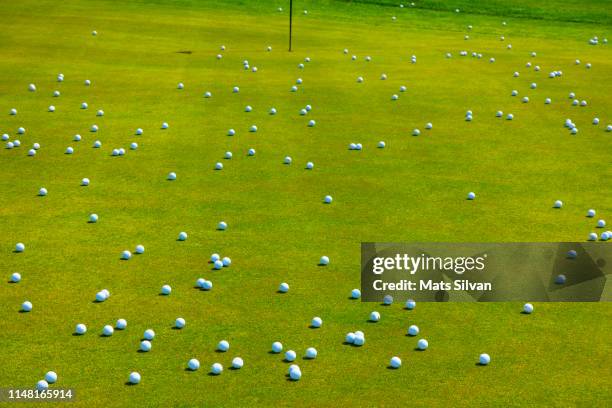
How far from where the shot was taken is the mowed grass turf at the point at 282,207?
13055 millimetres

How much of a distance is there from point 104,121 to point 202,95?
4301 millimetres

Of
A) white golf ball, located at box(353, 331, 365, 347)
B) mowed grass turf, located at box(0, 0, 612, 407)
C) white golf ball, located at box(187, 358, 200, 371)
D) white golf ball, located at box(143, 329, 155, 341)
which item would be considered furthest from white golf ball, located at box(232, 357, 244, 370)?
white golf ball, located at box(353, 331, 365, 347)

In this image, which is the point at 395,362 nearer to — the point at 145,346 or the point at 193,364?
the point at 193,364

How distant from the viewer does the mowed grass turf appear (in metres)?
Answer: 13.1

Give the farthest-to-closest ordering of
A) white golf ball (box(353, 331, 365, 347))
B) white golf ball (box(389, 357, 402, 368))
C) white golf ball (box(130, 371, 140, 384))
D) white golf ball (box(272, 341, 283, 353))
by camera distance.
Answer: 1. white golf ball (box(353, 331, 365, 347))
2. white golf ball (box(272, 341, 283, 353))
3. white golf ball (box(389, 357, 402, 368))
4. white golf ball (box(130, 371, 140, 384))

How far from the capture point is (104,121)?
27516 mm

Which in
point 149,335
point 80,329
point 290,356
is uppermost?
point 290,356

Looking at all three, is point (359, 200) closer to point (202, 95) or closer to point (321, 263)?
point (321, 263)

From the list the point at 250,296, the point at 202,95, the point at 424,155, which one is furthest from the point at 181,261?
the point at 202,95

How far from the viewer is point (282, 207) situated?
20.2 metres

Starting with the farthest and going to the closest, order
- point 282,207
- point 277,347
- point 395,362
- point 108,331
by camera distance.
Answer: point 282,207 → point 108,331 → point 277,347 → point 395,362

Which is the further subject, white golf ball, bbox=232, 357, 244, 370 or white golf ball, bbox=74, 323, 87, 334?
white golf ball, bbox=74, 323, 87, 334

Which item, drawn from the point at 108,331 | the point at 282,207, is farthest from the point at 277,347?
the point at 282,207

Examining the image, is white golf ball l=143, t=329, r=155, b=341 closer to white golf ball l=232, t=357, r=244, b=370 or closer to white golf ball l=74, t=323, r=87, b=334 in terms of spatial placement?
white golf ball l=74, t=323, r=87, b=334
